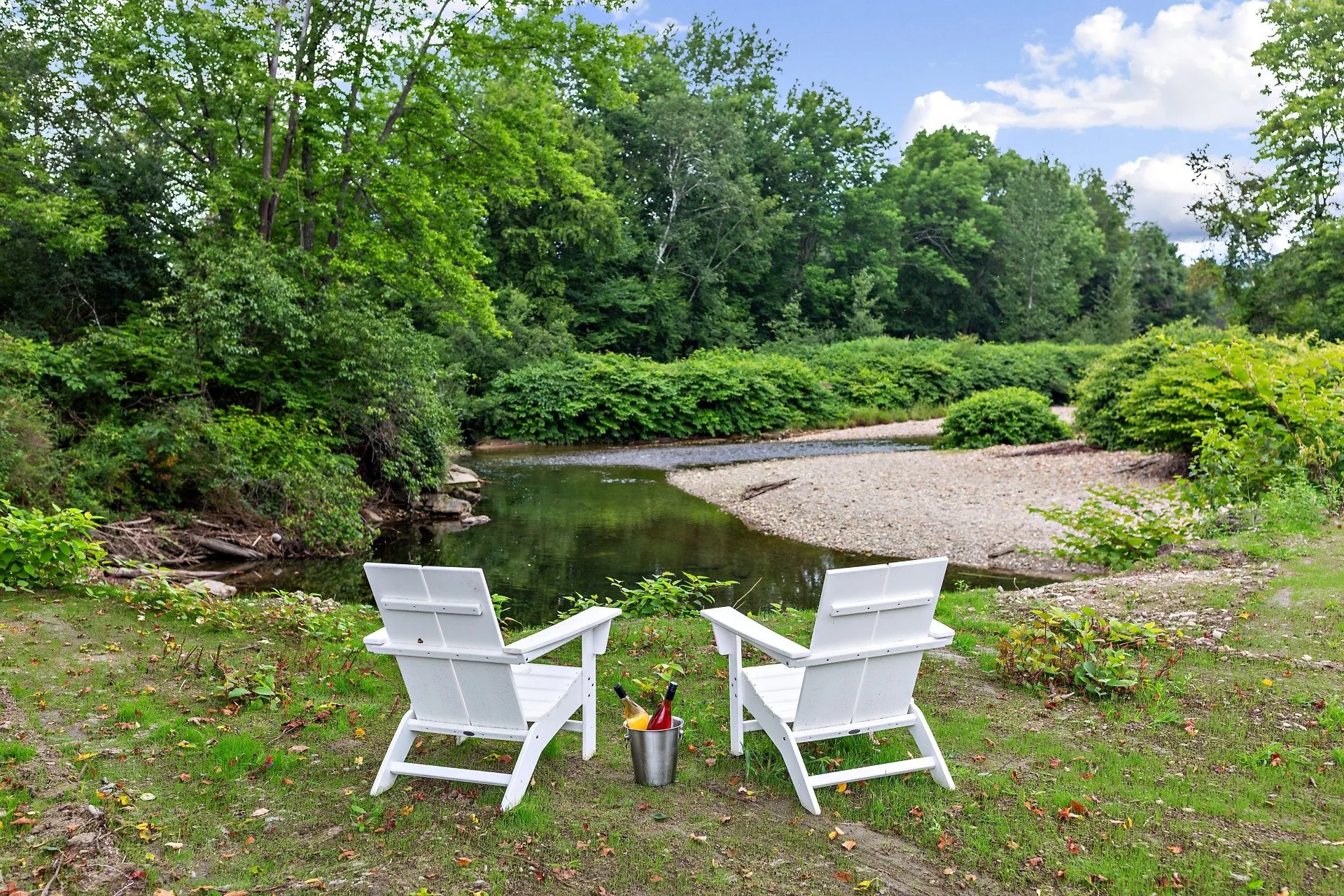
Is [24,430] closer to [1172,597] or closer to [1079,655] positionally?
[1079,655]

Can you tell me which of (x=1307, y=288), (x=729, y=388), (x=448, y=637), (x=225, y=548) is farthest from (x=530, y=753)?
(x=1307, y=288)

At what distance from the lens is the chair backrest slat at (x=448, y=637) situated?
12.1 ft

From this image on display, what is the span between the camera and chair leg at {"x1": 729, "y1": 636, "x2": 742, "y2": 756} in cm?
433

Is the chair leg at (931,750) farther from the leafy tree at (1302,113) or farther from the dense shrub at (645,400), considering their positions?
the leafy tree at (1302,113)

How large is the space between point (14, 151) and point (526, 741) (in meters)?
12.6

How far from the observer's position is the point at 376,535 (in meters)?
14.0

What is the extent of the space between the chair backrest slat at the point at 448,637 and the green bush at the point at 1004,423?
20278mm

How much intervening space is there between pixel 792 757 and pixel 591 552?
29.0 feet

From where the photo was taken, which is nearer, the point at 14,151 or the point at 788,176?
the point at 14,151

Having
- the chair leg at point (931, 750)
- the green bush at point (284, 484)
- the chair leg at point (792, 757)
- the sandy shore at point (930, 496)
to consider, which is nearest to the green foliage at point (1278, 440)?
the sandy shore at point (930, 496)

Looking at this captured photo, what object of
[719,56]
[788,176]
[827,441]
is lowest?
[827,441]

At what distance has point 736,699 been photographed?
4.37 metres

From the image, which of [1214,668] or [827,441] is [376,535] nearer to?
[1214,668]

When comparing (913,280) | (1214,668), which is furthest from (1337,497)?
(913,280)
